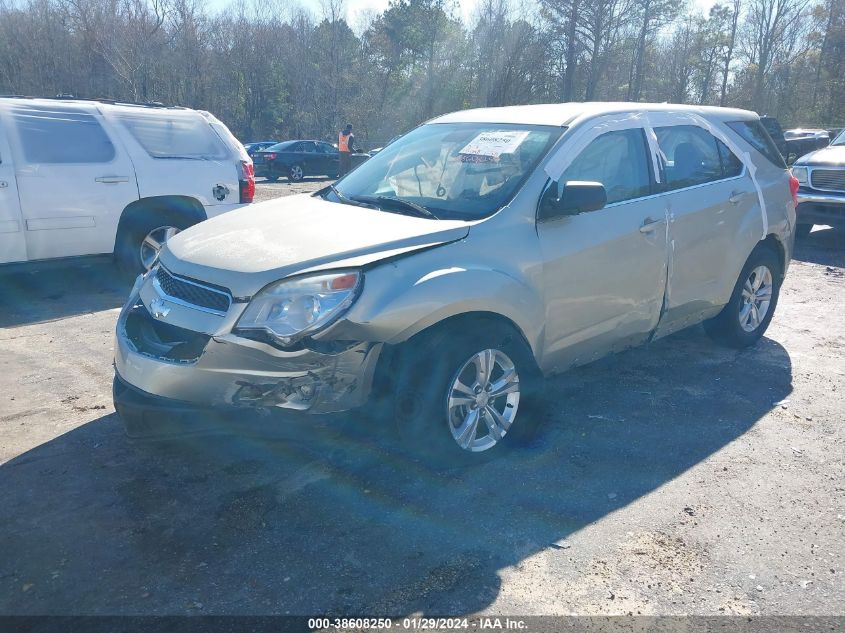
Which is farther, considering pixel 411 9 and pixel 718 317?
pixel 411 9

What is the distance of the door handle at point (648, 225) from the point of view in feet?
14.1

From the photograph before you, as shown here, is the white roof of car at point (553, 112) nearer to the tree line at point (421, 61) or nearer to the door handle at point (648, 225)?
the door handle at point (648, 225)

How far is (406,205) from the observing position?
12.9ft

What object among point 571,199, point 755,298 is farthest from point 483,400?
point 755,298

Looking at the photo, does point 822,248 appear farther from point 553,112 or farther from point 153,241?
point 153,241

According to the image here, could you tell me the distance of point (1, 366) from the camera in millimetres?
5168

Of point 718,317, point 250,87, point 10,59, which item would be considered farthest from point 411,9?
point 718,317

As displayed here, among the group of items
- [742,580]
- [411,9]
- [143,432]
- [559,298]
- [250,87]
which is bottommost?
[742,580]

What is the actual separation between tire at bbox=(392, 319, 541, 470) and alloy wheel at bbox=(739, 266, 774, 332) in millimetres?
2596

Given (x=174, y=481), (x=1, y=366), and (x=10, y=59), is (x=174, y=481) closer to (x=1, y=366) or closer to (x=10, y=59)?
(x=1, y=366)

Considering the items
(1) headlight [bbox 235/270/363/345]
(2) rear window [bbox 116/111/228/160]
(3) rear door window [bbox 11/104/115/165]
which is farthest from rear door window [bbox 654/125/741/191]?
(3) rear door window [bbox 11/104/115/165]

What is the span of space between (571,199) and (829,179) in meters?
8.15

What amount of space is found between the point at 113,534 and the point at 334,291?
1.43 m

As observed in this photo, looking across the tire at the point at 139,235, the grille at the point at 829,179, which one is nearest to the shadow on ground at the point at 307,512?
the tire at the point at 139,235
